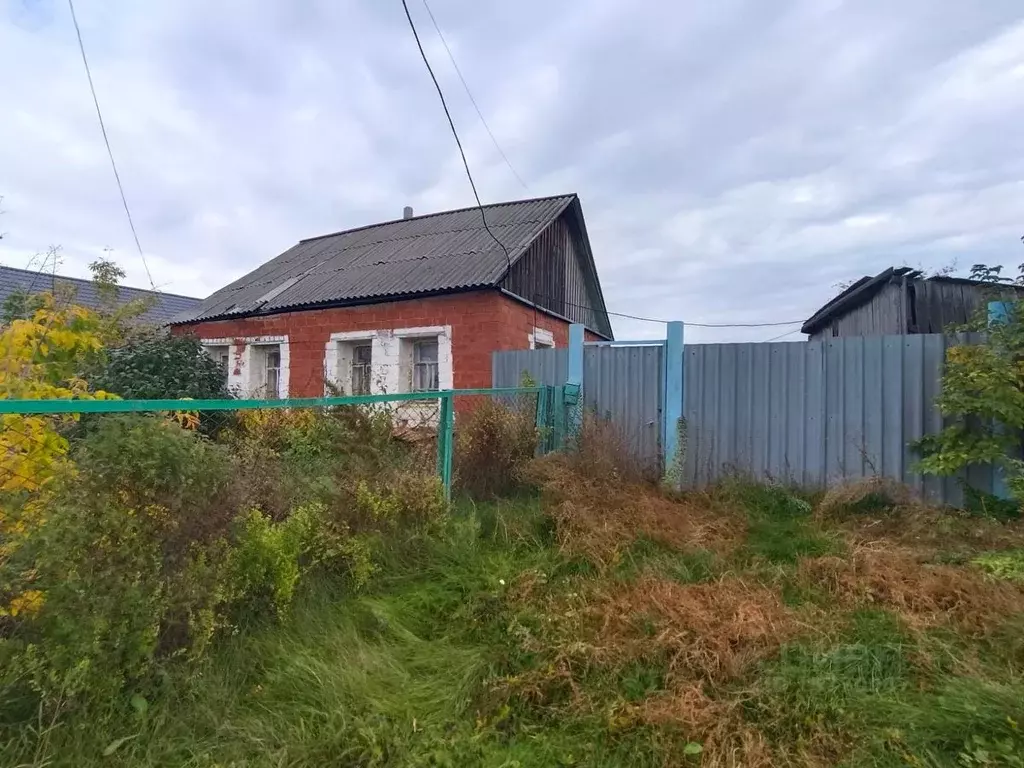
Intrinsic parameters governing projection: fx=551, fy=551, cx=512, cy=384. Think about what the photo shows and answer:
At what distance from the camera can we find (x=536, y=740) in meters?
2.19

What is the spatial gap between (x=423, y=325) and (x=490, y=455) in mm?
4551

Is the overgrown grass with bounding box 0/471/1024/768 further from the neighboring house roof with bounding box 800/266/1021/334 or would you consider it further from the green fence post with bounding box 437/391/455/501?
the neighboring house roof with bounding box 800/266/1021/334

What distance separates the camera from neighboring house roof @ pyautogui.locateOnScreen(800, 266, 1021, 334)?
323 inches

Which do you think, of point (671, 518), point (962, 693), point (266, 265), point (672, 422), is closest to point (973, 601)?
point (962, 693)

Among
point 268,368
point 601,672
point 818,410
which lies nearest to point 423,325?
point 268,368

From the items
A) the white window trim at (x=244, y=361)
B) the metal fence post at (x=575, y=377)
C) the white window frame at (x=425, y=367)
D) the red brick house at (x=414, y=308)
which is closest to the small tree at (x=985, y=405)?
the metal fence post at (x=575, y=377)

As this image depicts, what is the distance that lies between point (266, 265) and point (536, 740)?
15.1 meters

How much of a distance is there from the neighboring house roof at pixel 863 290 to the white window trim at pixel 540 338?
536cm

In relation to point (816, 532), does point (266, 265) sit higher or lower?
higher

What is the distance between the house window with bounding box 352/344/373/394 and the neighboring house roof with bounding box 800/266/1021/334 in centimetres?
852

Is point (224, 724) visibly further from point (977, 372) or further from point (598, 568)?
point (977, 372)

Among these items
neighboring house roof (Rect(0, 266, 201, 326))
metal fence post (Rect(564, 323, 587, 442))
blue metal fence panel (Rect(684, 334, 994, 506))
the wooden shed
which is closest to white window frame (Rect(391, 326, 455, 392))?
metal fence post (Rect(564, 323, 587, 442))

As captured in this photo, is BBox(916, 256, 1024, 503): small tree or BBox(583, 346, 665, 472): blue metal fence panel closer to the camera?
BBox(916, 256, 1024, 503): small tree

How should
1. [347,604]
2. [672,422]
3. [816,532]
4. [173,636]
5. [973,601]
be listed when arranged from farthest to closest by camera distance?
1. [672,422]
2. [816,532]
3. [347,604]
4. [973,601]
5. [173,636]
